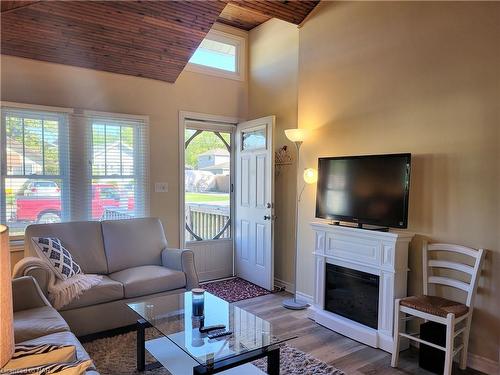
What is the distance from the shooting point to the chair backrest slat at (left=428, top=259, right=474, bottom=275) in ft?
8.43

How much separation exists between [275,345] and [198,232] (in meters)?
2.99

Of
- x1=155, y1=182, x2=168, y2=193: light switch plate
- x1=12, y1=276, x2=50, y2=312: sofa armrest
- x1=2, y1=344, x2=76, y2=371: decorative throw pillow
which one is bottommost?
x1=12, y1=276, x2=50, y2=312: sofa armrest

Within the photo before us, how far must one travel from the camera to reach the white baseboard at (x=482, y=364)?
99.3 inches

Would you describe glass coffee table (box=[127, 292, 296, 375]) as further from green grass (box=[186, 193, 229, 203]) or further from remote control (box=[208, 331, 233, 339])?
green grass (box=[186, 193, 229, 203])

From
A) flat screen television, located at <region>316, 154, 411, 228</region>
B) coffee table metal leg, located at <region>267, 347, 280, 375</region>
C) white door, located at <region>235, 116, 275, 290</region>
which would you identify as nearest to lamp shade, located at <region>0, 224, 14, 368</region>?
coffee table metal leg, located at <region>267, 347, 280, 375</region>

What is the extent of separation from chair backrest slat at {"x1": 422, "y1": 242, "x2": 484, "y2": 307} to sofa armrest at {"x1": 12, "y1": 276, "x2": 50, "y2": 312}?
2880 millimetres

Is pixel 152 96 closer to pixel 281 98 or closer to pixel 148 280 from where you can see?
pixel 281 98

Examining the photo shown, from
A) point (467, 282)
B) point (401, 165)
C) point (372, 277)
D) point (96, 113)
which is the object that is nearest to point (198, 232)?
point (96, 113)

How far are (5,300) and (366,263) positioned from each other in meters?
2.68

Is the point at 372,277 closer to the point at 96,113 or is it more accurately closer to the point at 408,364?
the point at 408,364

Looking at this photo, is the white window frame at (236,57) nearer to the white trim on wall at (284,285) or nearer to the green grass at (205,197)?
the green grass at (205,197)

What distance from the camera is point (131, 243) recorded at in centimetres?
376

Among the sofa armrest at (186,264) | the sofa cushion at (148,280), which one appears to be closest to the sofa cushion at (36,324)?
the sofa cushion at (148,280)

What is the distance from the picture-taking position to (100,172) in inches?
→ 160
